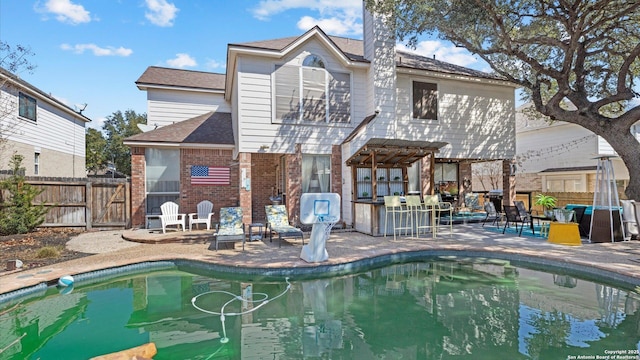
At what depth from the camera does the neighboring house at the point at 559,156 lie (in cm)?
1902

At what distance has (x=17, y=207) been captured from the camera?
35.0 feet

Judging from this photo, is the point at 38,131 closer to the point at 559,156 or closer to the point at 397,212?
the point at 397,212

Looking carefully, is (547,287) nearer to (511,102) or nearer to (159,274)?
(159,274)

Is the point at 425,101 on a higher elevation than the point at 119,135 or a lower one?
lower

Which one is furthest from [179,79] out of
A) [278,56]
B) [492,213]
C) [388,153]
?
[492,213]

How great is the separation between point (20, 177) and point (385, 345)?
13035 mm

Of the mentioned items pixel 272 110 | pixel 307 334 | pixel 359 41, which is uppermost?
pixel 359 41

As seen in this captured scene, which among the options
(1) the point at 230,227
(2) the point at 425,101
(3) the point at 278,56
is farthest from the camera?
(2) the point at 425,101

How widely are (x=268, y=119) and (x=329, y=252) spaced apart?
16.9ft

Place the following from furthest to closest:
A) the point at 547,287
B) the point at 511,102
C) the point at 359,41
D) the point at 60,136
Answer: the point at 60,136 < the point at 359,41 < the point at 511,102 < the point at 547,287

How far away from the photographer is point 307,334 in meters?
4.38

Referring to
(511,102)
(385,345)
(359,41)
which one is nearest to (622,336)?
(385,345)

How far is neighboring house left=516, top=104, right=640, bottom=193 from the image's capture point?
19016 millimetres

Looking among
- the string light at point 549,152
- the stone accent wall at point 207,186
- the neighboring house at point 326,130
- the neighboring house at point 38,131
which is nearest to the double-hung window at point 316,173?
the neighboring house at point 326,130
